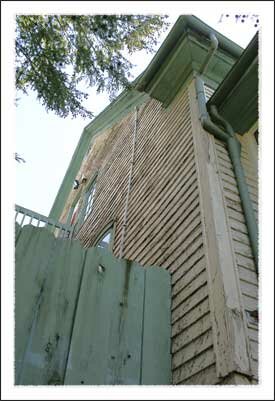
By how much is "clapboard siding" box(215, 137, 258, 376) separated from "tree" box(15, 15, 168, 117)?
1.49 m

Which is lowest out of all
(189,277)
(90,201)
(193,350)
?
(193,350)

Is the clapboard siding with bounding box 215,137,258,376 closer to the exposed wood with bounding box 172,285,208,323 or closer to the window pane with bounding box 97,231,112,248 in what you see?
the exposed wood with bounding box 172,285,208,323

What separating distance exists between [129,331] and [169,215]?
159 cm

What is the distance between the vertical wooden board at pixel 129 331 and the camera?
289cm

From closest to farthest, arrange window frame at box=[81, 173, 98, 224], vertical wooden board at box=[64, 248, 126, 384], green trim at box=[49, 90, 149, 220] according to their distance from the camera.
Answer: vertical wooden board at box=[64, 248, 126, 384], green trim at box=[49, 90, 149, 220], window frame at box=[81, 173, 98, 224]

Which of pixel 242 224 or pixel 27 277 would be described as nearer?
pixel 27 277

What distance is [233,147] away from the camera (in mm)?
4121

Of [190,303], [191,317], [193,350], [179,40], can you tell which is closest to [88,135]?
[179,40]

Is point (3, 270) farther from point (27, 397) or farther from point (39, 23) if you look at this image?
point (39, 23)

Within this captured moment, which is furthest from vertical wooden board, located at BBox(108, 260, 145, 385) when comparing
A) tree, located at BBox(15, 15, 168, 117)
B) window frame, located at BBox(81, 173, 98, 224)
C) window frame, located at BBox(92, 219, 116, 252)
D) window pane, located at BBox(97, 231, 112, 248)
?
window frame, located at BBox(81, 173, 98, 224)

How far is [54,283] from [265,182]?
2.21 m

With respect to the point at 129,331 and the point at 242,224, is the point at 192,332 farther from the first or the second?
the point at 242,224

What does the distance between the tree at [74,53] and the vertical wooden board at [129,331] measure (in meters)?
1.92

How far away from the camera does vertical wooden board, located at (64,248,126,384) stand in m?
2.78
